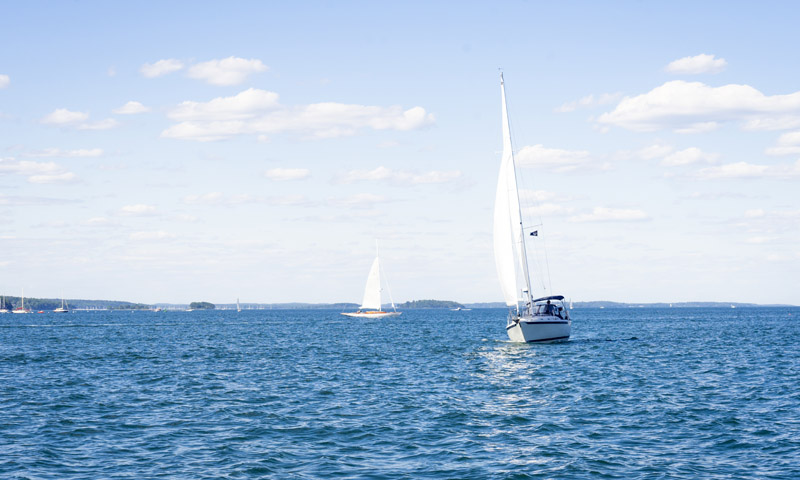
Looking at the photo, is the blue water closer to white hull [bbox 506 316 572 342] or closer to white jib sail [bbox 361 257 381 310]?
white hull [bbox 506 316 572 342]

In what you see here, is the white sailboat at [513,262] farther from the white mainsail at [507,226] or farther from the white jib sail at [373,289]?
the white jib sail at [373,289]

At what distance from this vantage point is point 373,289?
18312 cm

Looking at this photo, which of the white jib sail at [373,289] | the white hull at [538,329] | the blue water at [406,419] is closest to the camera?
the blue water at [406,419]

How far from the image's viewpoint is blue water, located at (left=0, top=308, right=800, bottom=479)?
75.9 ft

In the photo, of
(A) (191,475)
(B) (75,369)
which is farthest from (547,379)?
(B) (75,369)

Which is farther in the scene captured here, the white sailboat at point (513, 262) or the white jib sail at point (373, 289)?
the white jib sail at point (373, 289)

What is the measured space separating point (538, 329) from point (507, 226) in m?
9.40

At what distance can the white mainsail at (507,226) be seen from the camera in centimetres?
6806

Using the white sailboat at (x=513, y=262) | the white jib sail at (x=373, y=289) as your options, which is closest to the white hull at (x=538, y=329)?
Result: the white sailboat at (x=513, y=262)

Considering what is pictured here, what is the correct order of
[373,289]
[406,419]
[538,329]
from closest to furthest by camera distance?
[406,419] → [538,329] → [373,289]

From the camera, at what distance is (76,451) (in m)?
25.3

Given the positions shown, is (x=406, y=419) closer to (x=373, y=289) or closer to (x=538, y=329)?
(x=538, y=329)

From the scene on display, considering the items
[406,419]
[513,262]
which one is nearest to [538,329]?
[513,262]

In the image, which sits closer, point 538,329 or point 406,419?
point 406,419
